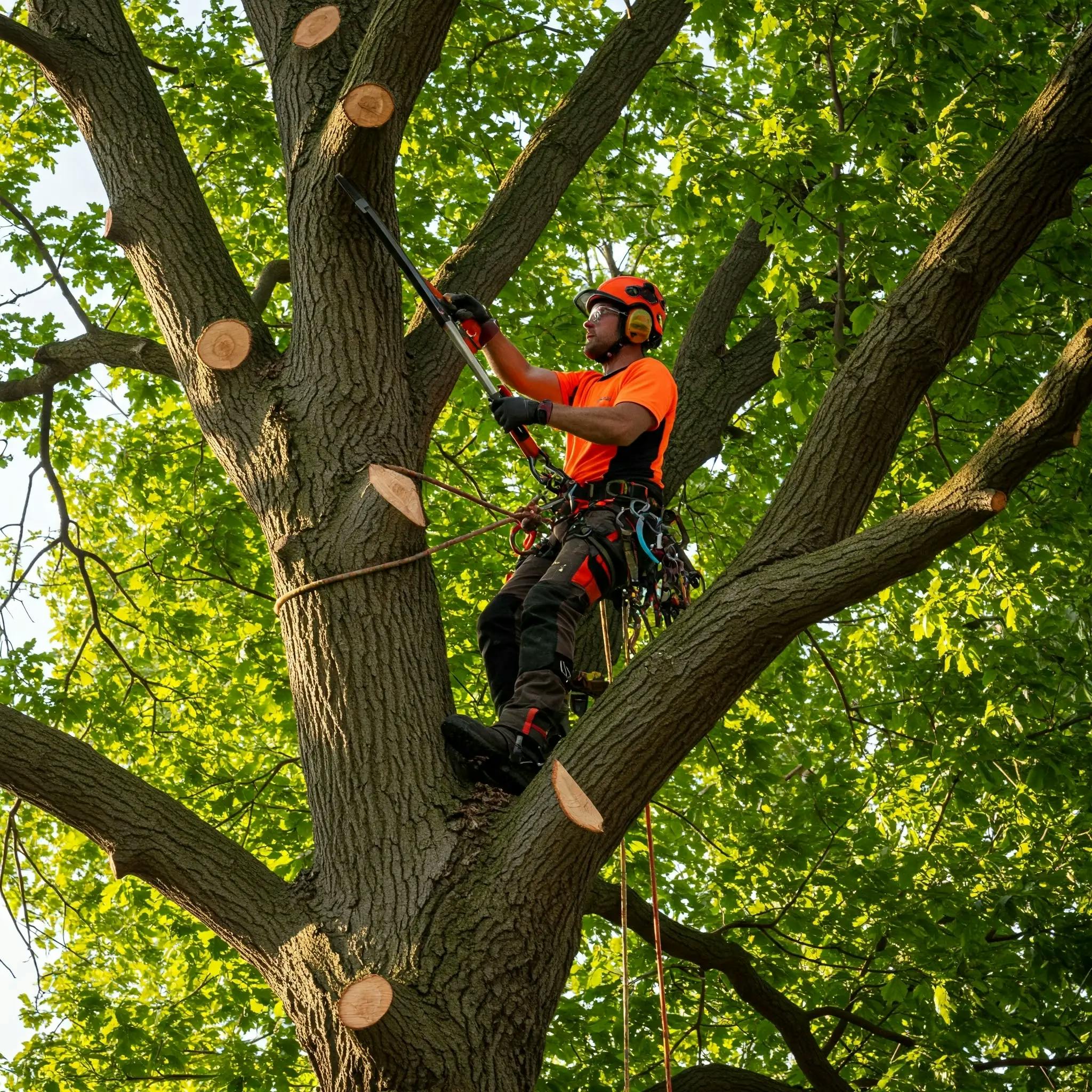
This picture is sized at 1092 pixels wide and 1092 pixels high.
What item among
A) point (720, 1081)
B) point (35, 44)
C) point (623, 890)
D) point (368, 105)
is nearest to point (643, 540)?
point (623, 890)

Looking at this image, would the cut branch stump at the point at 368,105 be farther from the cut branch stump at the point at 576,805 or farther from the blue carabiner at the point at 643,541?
the cut branch stump at the point at 576,805

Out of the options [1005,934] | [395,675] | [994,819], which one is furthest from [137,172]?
[994,819]

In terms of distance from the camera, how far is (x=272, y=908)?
3.38m

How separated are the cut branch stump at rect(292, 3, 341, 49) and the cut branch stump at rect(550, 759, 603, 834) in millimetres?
2947

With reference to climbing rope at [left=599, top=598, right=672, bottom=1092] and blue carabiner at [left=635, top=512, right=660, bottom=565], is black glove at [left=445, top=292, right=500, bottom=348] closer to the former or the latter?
blue carabiner at [left=635, top=512, right=660, bottom=565]

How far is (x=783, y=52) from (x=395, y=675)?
4.26 metres

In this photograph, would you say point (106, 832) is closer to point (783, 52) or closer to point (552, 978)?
point (552, 978)

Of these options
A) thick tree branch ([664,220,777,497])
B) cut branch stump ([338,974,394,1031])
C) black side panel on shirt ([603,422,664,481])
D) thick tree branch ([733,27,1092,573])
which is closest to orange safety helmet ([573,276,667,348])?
black side panel on shirt ([603,422,664,481])

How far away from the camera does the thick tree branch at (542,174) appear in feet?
14.6

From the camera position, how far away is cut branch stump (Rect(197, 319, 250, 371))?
4.12 metres

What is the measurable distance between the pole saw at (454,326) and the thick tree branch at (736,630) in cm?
129

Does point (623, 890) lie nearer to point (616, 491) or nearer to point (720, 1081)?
point (720, 1081)

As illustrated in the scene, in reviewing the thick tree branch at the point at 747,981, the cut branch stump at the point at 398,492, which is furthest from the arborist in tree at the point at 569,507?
the thick tree branch at the point at 747,981

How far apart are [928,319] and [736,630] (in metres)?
1.02
